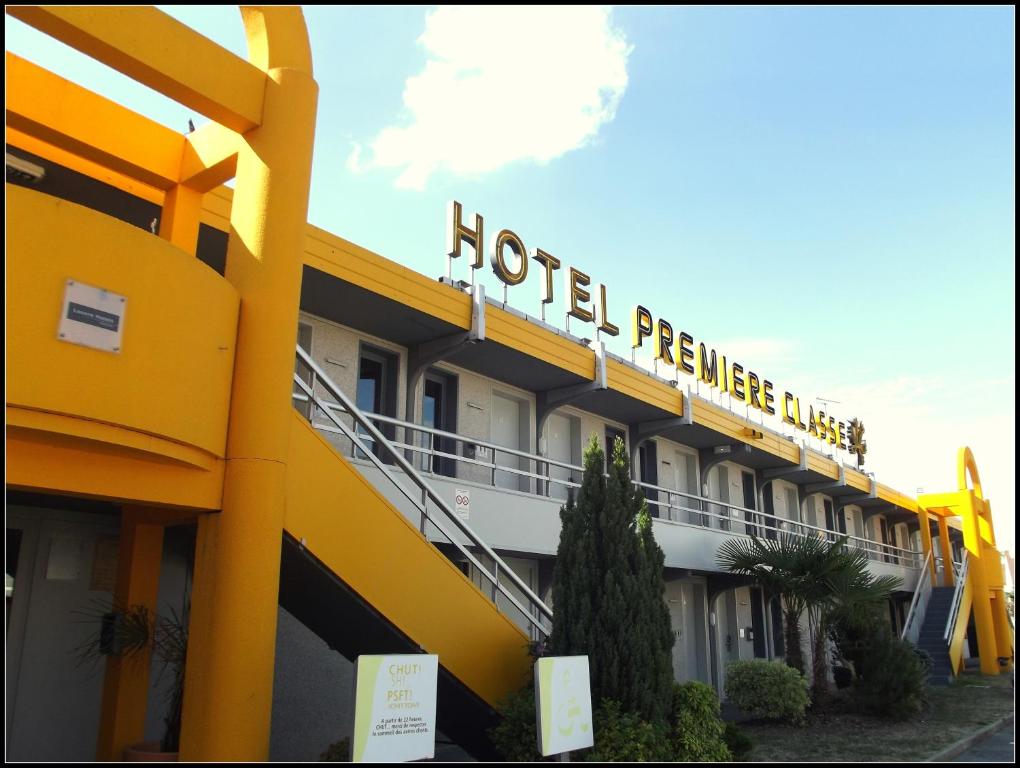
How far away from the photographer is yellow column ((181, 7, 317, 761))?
21.6 feet

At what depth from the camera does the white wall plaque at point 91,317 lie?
19.4 feet

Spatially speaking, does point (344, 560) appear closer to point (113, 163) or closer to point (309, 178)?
point (309, 178)

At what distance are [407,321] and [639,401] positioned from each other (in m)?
6.60

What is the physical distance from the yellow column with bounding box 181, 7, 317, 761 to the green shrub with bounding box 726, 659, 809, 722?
35.5 feet

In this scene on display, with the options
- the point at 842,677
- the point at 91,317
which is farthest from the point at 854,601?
the point at 91,317

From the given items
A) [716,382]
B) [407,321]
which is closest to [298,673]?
[407,321]

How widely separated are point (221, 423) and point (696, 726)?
6.00 meters

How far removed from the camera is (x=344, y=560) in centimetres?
782

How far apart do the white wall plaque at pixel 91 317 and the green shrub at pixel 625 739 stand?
5776 mm

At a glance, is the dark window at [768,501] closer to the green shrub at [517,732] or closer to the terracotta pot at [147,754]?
the green shrub at [517,732]

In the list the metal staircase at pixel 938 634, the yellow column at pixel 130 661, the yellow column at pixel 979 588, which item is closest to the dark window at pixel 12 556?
the yellow column at pixel 130 661

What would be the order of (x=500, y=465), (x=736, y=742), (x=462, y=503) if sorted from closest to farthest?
(x=736, y=742) < (x=462, y=503) < (x=500, y=465)

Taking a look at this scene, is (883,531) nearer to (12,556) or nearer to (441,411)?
(441,411)

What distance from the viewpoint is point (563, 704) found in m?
7.84
